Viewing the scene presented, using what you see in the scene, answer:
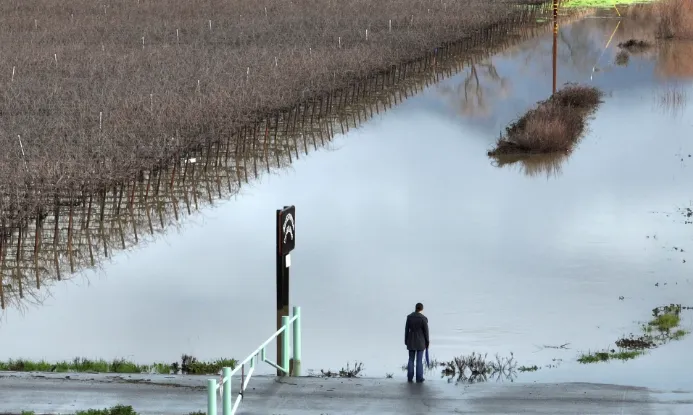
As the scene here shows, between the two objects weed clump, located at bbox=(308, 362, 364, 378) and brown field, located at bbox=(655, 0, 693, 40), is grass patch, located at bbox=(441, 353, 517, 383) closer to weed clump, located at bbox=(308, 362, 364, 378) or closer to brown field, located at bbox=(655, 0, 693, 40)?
weed clump, located at bbox=(308, 362, 364, 378)

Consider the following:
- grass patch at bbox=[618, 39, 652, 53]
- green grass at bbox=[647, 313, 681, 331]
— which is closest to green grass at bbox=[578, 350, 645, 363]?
green grass at bbox=[647, 313, 681, 331]

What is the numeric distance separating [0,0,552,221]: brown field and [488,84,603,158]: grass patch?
22.2 ft

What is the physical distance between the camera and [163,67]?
48.7 m

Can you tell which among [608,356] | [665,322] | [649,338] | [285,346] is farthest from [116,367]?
[665,322]

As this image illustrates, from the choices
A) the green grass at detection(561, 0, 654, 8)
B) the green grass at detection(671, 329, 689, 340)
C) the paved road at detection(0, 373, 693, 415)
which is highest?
the green grass at detection(561, 0, 654, 8)

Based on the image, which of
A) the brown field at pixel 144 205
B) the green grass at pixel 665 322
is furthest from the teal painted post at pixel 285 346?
the brown field at pixel 144 205

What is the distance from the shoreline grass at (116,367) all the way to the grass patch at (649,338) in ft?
16.8

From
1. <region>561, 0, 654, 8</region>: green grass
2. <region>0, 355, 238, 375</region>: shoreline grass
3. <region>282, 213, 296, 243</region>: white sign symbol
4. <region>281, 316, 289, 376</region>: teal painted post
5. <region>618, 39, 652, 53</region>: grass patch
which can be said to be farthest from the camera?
<region>561, 0, 654, 8</region>: green grass

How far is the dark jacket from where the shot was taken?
16.4 m

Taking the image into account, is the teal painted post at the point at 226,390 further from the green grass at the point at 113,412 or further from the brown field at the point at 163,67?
the brown field at the point at 163,67

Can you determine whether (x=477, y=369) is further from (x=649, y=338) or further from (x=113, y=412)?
(x=113, y=412)

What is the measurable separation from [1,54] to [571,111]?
2128 cm

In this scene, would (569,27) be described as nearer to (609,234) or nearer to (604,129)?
(604,129)

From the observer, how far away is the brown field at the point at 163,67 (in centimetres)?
3142
